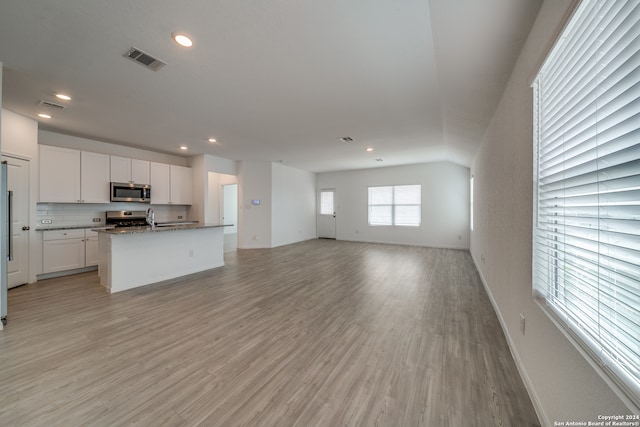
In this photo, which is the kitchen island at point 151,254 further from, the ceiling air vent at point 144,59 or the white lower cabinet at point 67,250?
the ceiling air vent at point 144,59

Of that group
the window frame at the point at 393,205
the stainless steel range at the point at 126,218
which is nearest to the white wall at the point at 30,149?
the stainless steel range at the point at 126,218

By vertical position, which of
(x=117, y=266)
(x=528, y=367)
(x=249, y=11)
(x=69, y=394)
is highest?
(x=249, y=11)

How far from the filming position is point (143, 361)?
6.47 ft

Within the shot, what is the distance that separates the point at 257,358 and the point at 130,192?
5320 mm

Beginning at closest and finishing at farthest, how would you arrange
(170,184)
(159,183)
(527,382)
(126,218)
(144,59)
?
(527,382), (144,59), (126,218), (159,183), (170,184)

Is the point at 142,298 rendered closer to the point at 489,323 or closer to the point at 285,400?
the point at 285,400

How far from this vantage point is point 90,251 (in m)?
4.74

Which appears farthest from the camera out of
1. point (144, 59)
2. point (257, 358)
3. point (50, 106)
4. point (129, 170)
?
point (129, 170)

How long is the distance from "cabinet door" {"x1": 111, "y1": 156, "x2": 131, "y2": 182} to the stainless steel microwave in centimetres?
13

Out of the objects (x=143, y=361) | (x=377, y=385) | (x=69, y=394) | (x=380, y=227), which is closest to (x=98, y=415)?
(x=69, y=394)

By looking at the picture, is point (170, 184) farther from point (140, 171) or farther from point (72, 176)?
point (72, 176)

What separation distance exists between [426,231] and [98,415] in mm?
7919

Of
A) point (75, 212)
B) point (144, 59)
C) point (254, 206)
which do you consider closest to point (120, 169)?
point (75, 212)

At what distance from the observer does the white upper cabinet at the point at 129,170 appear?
5.16 meters
